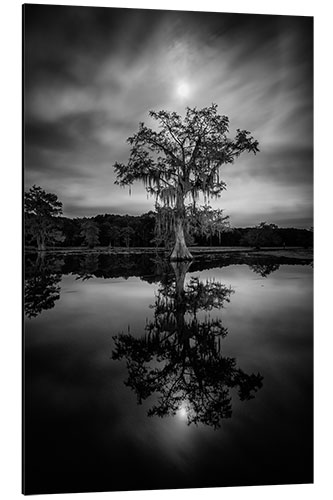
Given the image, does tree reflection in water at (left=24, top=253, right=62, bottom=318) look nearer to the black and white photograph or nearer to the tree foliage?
the black and white photograph

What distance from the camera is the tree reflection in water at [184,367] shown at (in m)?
2.39

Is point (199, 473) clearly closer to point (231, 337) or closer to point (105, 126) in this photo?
point (231, 337)

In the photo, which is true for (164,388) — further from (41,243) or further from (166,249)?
(41,243)

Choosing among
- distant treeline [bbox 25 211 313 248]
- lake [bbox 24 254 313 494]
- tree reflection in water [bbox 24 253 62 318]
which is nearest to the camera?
lake [bbox 24 254 313 494]

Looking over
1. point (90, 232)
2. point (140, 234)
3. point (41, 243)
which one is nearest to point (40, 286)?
point (41, 243)

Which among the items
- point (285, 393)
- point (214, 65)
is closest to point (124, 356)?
point (285, 393)

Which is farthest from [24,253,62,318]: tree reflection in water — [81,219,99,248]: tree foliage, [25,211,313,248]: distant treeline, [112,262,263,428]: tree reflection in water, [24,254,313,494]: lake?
[112,262,263,428]: tree reflection in water

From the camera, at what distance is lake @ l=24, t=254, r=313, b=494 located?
89.7 inches

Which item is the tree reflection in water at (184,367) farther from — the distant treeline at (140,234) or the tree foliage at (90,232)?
the tree foliage at (90,232)

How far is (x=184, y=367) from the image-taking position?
98.0 inches

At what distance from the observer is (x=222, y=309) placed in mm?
2934

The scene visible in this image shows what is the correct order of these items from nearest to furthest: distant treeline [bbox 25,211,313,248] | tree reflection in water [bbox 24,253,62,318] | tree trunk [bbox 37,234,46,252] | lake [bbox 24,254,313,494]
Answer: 1. lake [bbox 24,254,313,494]
2. tree reflection in water [bbox 24,253,62,318]
3. tree trunk [bbox 37,234,46,252]
4. distant treeline [bbox 25,211,313,248]
